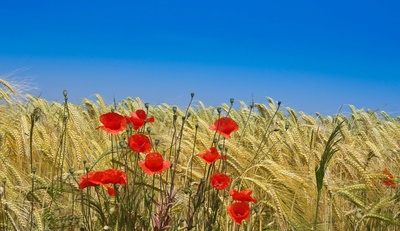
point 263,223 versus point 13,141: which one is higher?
point 13,141

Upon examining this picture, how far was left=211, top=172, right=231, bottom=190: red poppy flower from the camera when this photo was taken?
6.56 feet

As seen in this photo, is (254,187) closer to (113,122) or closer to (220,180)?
(220,180)

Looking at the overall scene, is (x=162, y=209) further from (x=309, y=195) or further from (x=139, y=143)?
(x=309, y=195)

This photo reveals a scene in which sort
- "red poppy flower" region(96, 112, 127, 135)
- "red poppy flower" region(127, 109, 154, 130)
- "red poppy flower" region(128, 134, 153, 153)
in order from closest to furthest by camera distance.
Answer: "red poppy flower" region(128, 134, 153, 153) → "red poppy flower" region(96, 112, 127, 135) → "red poppy flower" region(127, 109, 154, 130)

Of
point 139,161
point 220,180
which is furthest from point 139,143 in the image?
point 220,180

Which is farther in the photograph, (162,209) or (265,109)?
(265,109)

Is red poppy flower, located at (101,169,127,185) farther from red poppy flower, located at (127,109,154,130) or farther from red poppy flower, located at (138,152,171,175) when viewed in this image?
red poppy flower, located at (127,109,154,130)

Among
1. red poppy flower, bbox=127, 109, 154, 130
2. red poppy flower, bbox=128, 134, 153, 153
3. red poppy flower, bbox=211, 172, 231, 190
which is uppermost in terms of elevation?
red poppy flower, bbox=127, 109, 154, 130

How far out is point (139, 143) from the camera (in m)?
1.99

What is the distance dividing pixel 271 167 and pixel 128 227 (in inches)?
27.6

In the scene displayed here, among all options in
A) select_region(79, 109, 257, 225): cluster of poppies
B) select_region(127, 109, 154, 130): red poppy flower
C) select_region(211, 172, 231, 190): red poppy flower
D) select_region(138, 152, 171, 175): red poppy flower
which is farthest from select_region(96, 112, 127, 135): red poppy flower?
select_region(211, 172, 231, 190): red poppy flower

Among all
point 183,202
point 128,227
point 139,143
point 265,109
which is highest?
point 265,109

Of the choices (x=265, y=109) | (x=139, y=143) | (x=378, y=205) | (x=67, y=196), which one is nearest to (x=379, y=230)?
(x=378, y=205)

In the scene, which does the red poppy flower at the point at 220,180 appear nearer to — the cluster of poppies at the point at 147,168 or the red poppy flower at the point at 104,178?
the cluster of poppies at the point at 147,168
